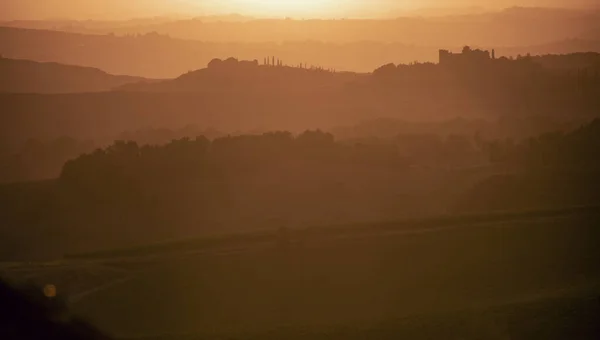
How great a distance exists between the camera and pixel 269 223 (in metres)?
37.3

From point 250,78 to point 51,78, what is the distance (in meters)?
38.7

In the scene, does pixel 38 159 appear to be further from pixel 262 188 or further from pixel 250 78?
pixel 250 78

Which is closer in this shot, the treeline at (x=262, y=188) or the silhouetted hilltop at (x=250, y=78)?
the treeline at (x=262, y=188)

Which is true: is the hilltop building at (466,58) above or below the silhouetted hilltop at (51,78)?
above

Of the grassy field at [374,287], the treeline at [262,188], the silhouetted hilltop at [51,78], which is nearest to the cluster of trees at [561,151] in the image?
the treeline at [262,188]

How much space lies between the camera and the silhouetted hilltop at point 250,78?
125562mm

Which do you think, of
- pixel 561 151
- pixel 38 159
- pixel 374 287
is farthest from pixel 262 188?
pixel 38 159

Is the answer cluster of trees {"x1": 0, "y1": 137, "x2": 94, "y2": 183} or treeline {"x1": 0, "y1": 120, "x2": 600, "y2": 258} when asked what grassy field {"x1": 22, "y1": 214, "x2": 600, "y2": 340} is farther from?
cluster of trees {"x1": 0, "y1": 137, "x2": 94, "y2": 183}

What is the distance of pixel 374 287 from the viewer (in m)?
23.4

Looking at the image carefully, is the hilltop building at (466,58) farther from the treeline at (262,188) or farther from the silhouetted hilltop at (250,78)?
the treeline at (262,188)

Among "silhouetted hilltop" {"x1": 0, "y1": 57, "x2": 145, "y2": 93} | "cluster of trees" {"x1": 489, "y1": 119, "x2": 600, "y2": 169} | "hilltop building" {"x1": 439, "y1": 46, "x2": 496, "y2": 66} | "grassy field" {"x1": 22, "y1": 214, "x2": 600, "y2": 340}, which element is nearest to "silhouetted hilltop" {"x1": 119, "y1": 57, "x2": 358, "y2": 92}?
"silhouetted hilltop" {"x1": 0, "y1": 57, "x2": 145, "y2": 93}

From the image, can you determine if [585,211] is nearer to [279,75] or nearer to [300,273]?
[300,273]

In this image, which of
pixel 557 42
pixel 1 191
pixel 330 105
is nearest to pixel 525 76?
pixel 330 105

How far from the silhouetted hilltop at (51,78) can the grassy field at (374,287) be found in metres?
104
